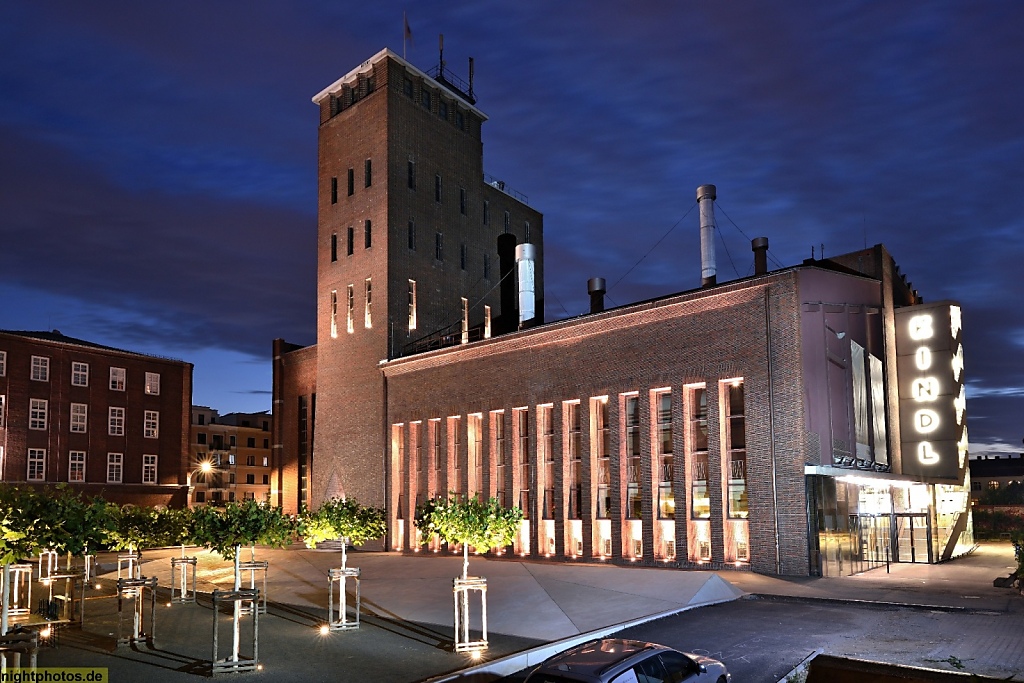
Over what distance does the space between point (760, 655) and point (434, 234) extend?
132 ft

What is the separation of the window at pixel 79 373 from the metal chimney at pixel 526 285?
35301mm

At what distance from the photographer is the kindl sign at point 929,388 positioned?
40000 mm

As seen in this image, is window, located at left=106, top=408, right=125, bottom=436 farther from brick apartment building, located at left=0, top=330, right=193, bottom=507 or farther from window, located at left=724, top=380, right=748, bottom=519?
window, located at left=724, top=380, right=748, bottom=519

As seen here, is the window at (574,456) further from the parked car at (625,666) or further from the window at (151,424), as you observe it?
the window at (151,424)

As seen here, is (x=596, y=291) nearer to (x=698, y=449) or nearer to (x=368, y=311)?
(x=368, y=311)

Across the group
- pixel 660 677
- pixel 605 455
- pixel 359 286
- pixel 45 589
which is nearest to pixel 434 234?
pixel 359 286

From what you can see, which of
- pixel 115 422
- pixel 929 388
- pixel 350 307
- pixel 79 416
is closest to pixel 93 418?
pixel 79 416

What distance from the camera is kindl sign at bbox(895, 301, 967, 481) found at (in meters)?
40.0

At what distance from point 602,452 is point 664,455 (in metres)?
3.52

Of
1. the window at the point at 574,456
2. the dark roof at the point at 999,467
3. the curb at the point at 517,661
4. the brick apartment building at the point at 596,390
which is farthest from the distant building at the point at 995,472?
the curb at the point at 517,661

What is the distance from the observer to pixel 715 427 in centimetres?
3425

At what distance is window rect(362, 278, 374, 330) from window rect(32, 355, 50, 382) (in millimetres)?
26183

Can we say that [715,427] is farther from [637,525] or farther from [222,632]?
[222,632]

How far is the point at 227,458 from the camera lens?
107812 mm
